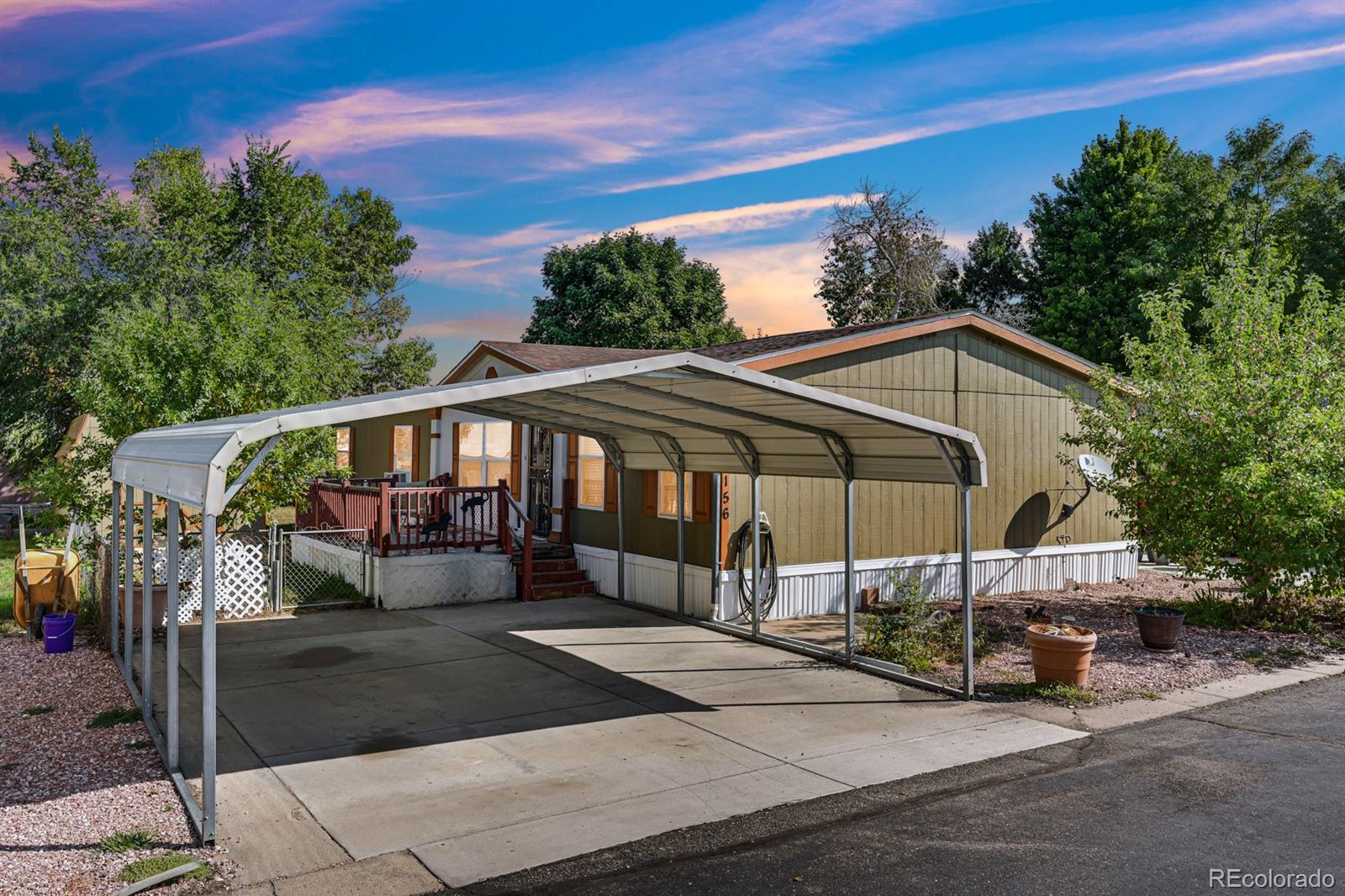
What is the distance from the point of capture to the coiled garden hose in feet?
34.5

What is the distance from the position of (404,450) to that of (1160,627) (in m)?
13.2

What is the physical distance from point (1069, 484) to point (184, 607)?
12.3 m

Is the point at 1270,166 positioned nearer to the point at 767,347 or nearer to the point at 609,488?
the point at 767,347

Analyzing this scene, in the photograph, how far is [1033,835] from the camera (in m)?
4.78

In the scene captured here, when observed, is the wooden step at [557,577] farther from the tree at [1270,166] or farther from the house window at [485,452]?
the tree at [1270,166]

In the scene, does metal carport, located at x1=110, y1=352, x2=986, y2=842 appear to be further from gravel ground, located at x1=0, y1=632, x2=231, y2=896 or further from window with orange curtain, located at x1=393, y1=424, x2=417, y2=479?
window with orange curtain, located at x1=393, y1=424, x2=417, y2=479

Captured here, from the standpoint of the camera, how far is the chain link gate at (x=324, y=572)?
11523 millimetres

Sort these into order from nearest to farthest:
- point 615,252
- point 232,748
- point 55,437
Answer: point 232,748 < point 55,437 < point 615,252

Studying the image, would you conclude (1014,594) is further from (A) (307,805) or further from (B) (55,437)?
(B) (55,437)

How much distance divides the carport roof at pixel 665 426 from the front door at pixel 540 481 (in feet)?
7.54

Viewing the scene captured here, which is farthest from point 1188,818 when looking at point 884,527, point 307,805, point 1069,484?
point 1069,484

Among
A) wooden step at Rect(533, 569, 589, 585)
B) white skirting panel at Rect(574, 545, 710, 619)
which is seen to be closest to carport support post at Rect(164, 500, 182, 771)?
white skirting panel at Rect(574, 545, 710, 619)

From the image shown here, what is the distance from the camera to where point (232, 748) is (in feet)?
20.4

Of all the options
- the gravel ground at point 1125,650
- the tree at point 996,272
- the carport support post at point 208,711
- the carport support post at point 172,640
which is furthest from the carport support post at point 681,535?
the tree at point 996,272
